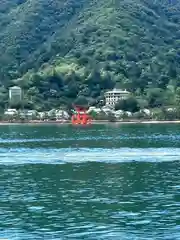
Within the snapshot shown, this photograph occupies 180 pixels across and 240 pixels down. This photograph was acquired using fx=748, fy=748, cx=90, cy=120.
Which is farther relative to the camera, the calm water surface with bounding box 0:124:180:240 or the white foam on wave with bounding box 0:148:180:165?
the white foam on wave with bounding box 0:148:180:165

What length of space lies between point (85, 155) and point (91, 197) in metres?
35.5

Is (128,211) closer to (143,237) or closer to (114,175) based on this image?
(143,237)

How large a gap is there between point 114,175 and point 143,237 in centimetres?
2409

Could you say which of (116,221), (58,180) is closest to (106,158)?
(58,180)

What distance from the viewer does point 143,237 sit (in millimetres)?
30828

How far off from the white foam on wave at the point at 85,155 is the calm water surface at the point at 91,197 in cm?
11

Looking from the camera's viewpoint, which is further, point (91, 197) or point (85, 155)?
point (85, 155)

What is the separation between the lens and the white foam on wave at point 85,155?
7112 centimetres

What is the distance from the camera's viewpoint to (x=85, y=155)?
255ft

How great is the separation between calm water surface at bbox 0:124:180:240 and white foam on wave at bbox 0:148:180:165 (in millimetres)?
108

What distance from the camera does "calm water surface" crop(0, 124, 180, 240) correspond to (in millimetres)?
32531

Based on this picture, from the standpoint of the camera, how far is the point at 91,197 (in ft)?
139

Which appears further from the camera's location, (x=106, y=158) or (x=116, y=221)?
(x=106, y=158)

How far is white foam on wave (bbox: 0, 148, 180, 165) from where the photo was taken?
2800 inches
